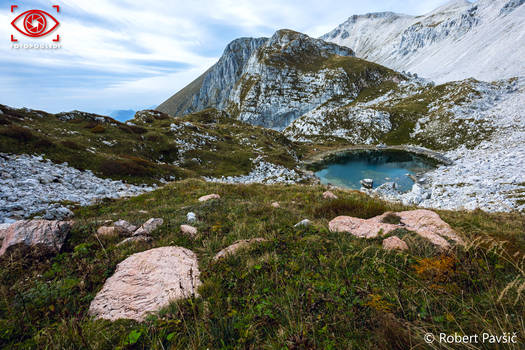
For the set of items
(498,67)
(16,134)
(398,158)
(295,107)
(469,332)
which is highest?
(498,67)

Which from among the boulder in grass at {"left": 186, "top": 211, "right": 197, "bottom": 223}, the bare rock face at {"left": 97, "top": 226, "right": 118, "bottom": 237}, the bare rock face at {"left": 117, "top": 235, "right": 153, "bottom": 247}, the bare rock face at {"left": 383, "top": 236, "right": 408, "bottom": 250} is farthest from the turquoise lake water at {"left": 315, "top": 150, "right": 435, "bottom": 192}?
the bare rock face at {"left": 97, "top": 226, "right": 118, "bottom": 237}

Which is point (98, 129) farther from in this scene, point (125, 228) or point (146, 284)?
point (146, 284)

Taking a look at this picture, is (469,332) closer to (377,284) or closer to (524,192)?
(377,284)

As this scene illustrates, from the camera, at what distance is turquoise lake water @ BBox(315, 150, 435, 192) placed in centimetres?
4343

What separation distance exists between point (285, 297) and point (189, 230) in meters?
4.00

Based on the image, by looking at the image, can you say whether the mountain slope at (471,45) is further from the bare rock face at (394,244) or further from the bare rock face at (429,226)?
the bare rock face at (394,244)

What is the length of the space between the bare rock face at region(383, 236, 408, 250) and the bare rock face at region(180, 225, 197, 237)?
16.4 feet

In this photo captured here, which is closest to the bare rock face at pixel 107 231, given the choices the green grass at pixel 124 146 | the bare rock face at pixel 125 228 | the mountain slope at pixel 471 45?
the bare rock face at pixel 125 228

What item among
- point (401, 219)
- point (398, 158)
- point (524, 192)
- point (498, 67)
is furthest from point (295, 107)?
point (401, 219)

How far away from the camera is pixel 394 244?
4609 mm

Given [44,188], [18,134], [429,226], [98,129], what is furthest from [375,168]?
[18,134]

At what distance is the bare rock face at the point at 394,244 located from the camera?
14.5 ft

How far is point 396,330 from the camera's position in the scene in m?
2.12

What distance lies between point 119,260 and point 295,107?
125624 mm
